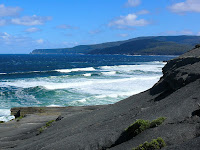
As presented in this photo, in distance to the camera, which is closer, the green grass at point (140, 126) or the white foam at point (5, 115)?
the green grass at point (140, 126)

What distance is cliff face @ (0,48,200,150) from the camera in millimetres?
7117

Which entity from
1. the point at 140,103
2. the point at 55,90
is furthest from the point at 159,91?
the point at 55,90

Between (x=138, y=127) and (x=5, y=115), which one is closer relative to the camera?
(x=138, y=127)

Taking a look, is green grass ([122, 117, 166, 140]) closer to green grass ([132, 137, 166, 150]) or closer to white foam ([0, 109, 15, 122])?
green grass ([132, 137, 166, 150])

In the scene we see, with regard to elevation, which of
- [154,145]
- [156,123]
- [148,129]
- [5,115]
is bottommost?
[5,115]

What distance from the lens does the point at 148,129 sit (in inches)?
302

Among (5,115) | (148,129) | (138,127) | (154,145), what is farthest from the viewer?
(5,115)

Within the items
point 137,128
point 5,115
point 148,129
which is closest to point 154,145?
point 148,129

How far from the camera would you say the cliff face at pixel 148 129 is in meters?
7.12

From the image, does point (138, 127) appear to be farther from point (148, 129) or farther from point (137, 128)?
point (148, 129)

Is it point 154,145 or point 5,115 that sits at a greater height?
point 154,145

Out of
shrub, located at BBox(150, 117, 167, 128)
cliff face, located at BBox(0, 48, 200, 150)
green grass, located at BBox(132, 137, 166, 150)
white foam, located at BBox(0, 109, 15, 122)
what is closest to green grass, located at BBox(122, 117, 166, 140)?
shrub, located at BBox(150, 117, 167, 128)

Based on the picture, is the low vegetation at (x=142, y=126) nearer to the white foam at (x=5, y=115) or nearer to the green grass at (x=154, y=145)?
the green grass at (x=154, y=145)

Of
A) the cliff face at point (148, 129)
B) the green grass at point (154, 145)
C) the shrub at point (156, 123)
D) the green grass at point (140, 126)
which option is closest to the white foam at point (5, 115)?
the cliff face at point (148, 129)
